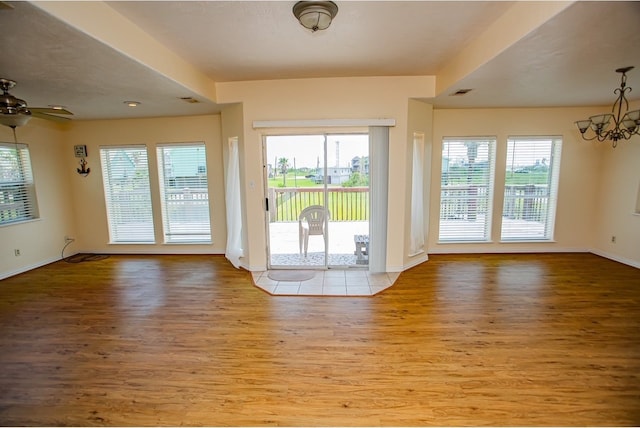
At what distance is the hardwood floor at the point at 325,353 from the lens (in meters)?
1.87

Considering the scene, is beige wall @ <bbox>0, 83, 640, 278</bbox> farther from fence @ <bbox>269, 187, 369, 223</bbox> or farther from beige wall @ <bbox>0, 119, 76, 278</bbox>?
fence @ <bbox>269, 187, 369, 223</bbox>

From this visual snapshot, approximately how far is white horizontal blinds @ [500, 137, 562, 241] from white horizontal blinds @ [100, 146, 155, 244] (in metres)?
6.40

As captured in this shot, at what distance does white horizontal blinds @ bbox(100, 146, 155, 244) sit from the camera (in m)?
5.21

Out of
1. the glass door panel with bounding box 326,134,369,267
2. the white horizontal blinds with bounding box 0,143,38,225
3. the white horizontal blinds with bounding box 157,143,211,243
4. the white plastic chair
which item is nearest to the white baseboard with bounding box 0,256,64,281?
the white horizontal blinds with bounding box 0,143,38,225

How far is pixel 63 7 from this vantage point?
5.78 ft

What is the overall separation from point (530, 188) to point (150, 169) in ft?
22.0

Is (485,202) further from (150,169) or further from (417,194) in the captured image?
(150,169)

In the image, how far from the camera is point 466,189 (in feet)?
16.6

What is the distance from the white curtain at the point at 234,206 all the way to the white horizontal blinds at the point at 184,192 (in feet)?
2.84

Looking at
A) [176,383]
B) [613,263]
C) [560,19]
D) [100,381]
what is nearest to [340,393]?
[176,383]

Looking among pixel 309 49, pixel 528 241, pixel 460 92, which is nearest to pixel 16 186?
pixel 309 49

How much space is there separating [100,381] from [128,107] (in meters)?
3.64

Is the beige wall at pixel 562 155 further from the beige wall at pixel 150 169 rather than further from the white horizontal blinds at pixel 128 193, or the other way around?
the white horizontal blinds at pixel 128 193

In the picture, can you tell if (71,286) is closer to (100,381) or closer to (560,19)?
(100,381)
